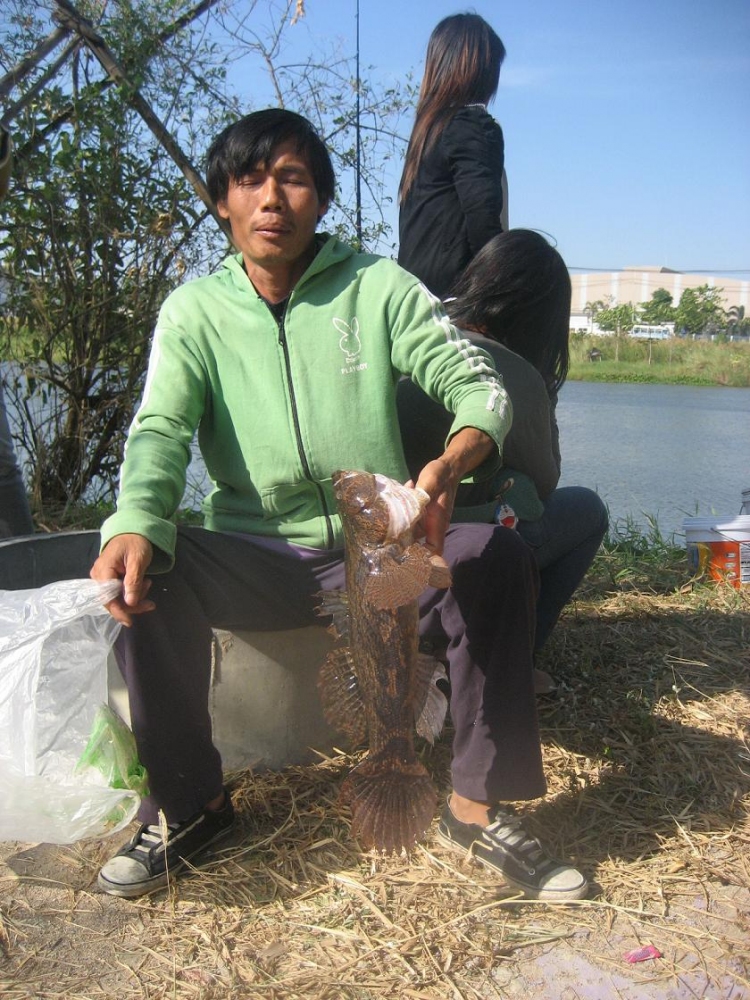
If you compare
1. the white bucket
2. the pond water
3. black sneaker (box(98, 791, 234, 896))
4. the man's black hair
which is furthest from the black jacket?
the pond water

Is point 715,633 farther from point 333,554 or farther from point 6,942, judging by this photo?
point 6,942

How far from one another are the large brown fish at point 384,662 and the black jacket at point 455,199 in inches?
71.2

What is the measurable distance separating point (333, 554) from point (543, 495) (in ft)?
3.25

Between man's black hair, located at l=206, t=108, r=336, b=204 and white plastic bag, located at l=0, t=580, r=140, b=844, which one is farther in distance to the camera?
man's black hair, located at l=206, t=108, r=336, b=204

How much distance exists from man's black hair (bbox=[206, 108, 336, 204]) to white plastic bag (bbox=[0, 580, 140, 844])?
4.29 ft

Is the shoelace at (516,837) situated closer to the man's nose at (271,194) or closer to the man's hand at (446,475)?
the man's hand at (446,475)

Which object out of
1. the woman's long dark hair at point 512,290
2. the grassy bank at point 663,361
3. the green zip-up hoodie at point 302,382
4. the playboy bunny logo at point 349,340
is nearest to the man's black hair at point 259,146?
the green zip-up hoodie at point 302,382

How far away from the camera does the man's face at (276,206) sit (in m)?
2.71

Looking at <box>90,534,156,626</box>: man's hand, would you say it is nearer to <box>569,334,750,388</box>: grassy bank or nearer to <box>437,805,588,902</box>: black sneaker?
<box>437,805,588,902</box>: black sneaker

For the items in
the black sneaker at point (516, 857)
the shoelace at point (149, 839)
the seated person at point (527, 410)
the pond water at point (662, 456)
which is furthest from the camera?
the pond water at point (662, 456)

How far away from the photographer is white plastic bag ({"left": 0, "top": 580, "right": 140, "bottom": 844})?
2309 millimetres

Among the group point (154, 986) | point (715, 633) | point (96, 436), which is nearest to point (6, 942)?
point (154, 986)

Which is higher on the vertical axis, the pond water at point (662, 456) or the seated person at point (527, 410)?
the seated person at point (527, 410)

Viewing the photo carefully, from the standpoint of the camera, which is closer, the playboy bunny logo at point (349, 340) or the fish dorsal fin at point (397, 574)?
the fish dorsal fin at point (397, 574)
